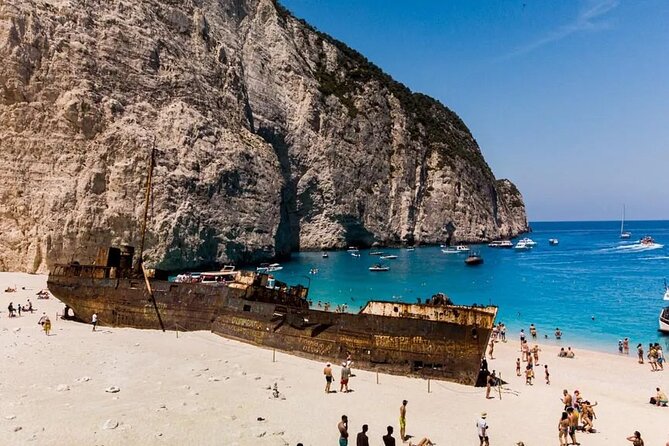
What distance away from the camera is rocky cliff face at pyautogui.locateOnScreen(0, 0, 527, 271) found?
139ft

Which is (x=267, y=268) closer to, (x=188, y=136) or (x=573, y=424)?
(x=188, y=136)

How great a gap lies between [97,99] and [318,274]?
2995 cm

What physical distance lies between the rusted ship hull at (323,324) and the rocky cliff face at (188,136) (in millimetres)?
21752

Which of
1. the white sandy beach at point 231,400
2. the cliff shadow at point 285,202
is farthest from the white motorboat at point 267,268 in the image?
the white sandy beach at point 231,400

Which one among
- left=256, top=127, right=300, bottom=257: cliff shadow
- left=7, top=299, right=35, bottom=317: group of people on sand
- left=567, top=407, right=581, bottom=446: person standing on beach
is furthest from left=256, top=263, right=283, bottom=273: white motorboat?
left=567, top=407, right=581, bottom=446: person standing on beach

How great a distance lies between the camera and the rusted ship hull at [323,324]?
58.1 feet

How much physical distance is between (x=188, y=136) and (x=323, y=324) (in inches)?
1500

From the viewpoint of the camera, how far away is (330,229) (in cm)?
8381

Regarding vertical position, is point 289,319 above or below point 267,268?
above

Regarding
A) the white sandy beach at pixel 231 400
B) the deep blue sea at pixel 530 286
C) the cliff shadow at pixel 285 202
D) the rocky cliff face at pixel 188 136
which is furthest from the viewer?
the cliff shadow at pixel 285 202

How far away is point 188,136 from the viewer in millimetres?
51625

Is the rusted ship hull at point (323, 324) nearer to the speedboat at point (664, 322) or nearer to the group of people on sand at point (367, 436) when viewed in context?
the group of people on sand at point (367, 436)

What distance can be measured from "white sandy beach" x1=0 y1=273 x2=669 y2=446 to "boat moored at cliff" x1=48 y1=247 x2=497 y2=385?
2.22 ft

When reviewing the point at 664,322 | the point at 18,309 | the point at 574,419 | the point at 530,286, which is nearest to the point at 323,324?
the point at 574,419
